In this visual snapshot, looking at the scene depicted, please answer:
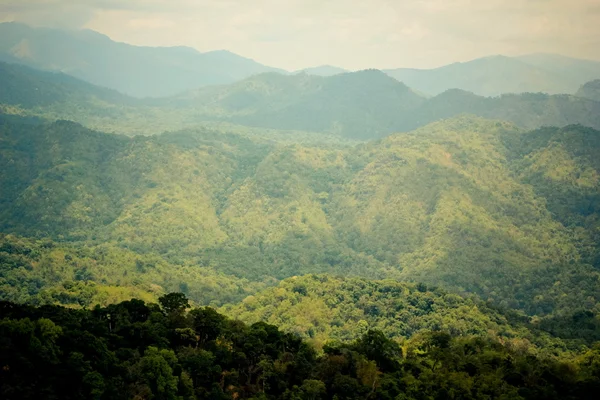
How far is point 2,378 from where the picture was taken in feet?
77.9

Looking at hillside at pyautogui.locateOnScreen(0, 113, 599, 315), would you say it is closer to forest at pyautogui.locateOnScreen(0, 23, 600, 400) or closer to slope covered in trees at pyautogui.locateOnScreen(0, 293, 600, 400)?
forest at pyautogui.locateOnScreen(0, 23, 600, 400)

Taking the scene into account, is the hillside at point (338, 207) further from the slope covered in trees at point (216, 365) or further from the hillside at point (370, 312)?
the slope covered in trees at point (216, 365)

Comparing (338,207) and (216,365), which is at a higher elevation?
(216,365)

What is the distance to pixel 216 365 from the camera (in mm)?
30047

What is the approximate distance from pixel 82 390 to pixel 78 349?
2492 millimetres

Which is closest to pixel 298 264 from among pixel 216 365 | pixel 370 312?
pixel 370 312

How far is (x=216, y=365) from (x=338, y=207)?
309 feet

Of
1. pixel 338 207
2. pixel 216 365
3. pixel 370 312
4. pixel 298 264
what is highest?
pixel 216 365

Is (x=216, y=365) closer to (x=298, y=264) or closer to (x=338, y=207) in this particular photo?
(x=298, y=264)

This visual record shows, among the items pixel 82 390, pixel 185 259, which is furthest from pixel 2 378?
pixel 185 259

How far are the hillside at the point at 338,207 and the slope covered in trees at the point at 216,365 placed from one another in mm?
39672

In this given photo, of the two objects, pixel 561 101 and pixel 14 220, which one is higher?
pixel 561 101

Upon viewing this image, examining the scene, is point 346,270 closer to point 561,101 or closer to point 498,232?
point 498,232

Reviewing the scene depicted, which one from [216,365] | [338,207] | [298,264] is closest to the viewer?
[216,365]
